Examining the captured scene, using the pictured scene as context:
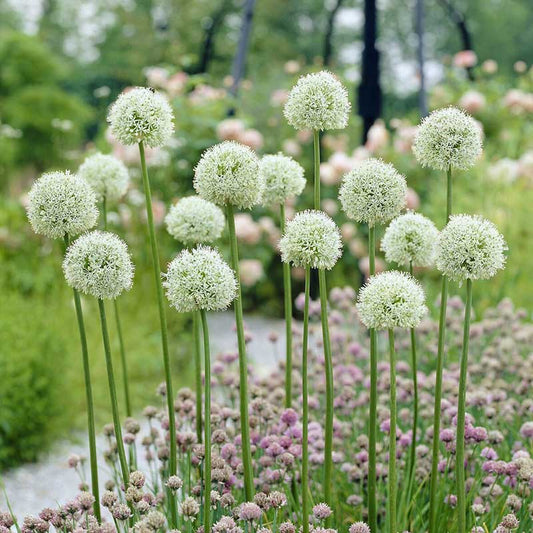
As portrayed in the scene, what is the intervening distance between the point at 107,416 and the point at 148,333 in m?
0.91

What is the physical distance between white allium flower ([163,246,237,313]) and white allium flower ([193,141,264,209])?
151mm

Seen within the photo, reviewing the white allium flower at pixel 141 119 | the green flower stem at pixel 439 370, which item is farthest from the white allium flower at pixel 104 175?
the green flower stem at pixel 439 370

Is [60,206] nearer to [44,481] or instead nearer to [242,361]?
[242,361]

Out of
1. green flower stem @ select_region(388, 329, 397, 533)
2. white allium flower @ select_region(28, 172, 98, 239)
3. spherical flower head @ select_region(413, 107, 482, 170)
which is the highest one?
spherical flower head @ select_region(413, 107, 482, 170)

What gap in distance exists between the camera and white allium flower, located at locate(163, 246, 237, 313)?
1.61 m

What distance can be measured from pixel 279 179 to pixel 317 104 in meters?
0.29

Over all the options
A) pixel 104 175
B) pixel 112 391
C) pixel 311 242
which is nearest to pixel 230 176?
pixel 311 242

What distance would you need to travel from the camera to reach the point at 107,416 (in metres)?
4.74

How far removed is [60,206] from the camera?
69.1 inches

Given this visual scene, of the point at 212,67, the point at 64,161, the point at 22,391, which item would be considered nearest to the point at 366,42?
the point at 64,161

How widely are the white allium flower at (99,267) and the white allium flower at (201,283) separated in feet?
0.42

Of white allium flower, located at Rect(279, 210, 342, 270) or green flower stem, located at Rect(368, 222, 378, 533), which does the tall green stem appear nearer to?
white allium flower, located at Rect(279, 210, 342, 270)

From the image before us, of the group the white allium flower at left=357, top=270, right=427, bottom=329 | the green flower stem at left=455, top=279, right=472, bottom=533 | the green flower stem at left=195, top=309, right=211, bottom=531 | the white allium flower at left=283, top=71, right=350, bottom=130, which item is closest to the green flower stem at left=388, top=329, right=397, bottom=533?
the white allium flower at left=357, top=270, right=427, bottom=329

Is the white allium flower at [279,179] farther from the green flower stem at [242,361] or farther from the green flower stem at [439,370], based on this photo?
the green flower stem at [439,370]
